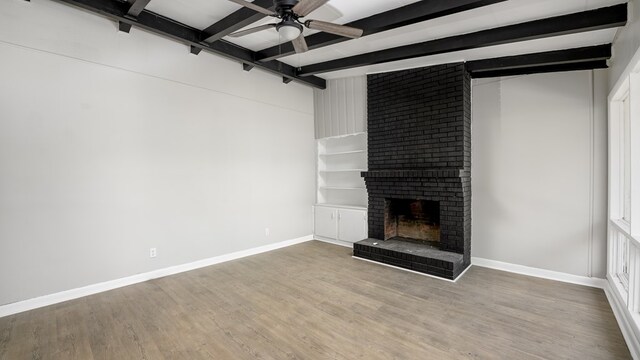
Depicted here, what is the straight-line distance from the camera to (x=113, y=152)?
339 centimetres

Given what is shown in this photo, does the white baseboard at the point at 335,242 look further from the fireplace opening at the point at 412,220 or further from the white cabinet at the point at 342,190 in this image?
the fireplace opening at the point at 412,220

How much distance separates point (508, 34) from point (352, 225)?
11.7ft

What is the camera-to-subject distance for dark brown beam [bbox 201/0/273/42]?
9.63 ft

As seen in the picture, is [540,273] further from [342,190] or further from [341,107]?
[341,107]

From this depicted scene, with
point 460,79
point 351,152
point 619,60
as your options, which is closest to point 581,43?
point 619,60

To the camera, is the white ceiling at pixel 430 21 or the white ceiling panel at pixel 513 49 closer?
the white ceiling at pixel 430 21

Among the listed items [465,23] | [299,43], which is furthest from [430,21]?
[299,43]

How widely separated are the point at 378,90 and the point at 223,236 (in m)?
3.49

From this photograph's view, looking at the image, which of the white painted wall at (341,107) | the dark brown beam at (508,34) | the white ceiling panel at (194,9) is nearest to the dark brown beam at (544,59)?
the dark brown beam at (508,34)

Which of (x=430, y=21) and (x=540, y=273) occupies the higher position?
(x=430, y=21)

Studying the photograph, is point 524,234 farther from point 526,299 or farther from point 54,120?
point 54,120

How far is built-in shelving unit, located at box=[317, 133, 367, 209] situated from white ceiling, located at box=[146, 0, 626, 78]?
1976 millimetres

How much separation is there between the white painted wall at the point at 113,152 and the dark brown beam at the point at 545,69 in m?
3.51

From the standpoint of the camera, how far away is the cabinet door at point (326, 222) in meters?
5.55
